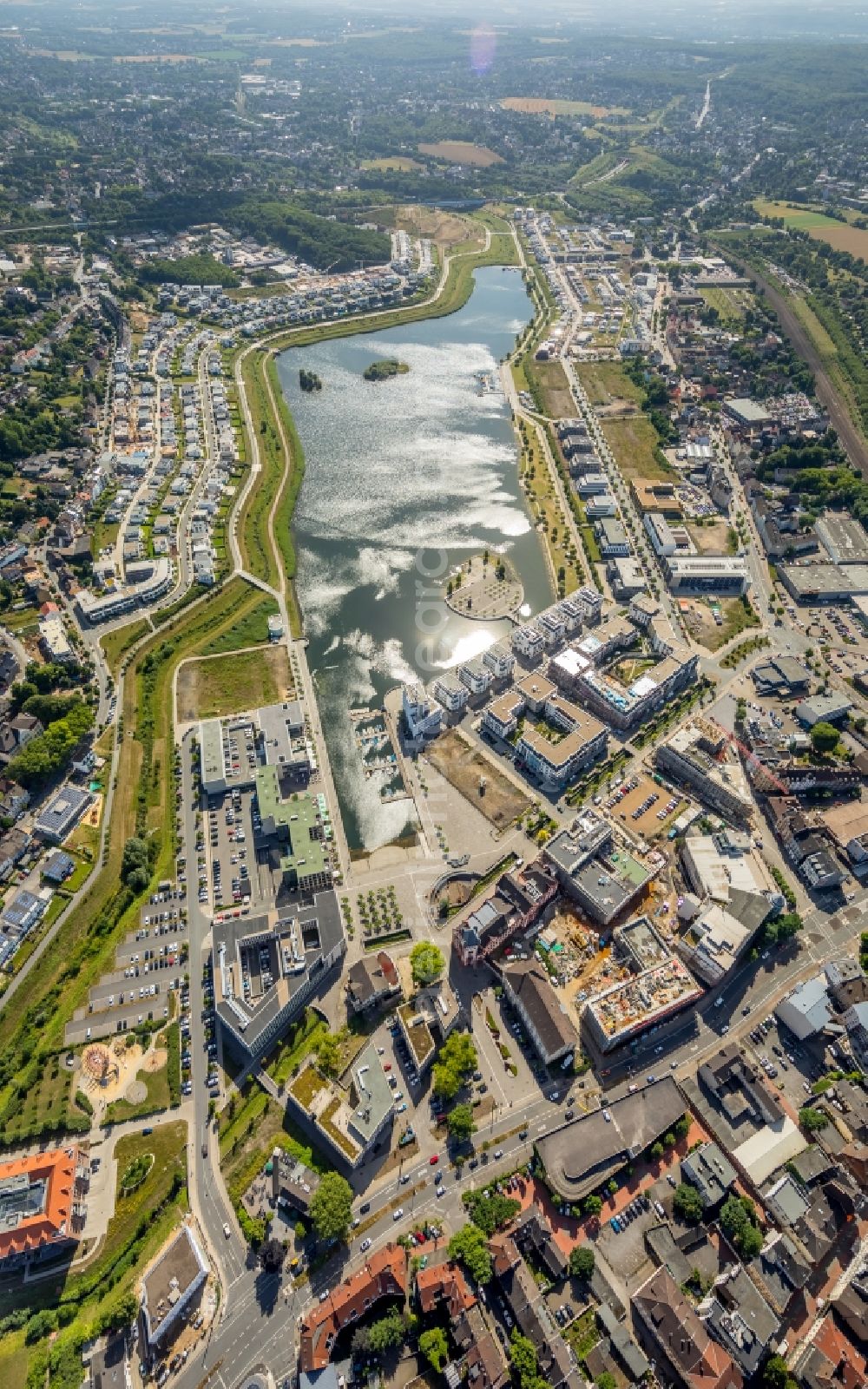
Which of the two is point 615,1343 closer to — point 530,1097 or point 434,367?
point 530,1097

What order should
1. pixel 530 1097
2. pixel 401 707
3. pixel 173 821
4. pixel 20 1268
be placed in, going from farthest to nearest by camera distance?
pixel 401 707
pixel 173 821
pixel 530 1097
pixel 20 1268

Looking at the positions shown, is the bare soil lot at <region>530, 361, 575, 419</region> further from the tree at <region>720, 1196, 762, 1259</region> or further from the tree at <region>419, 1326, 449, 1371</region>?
the tree at <region>419, 1326, 449, 1371</region>

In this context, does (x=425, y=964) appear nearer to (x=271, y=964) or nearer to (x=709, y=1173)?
(x=271, y=964)

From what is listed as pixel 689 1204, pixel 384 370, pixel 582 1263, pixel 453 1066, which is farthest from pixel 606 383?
pixel 582 1263

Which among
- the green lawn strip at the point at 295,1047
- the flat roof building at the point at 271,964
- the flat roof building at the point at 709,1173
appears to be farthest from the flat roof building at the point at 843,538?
the green lawn strip at the point at 295,1047

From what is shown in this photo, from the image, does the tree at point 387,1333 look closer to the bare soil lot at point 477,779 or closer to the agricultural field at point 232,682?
the bare soil lot at point 477,779

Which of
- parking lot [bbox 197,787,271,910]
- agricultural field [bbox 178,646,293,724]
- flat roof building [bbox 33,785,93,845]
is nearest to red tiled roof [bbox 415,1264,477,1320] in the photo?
parking lot [bbox 197,787,271,910]

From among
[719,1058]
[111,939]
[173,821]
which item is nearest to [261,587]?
[173,821]
